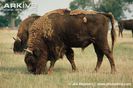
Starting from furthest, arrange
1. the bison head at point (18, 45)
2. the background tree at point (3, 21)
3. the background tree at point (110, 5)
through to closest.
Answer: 1. the background tree at point (110, 5)
2. the background tree at point (3, 21)
3. the bison head at point (18, 45)

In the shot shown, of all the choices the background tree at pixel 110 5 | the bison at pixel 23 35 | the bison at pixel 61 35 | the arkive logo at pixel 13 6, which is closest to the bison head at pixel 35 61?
the bison at pixel 61 35

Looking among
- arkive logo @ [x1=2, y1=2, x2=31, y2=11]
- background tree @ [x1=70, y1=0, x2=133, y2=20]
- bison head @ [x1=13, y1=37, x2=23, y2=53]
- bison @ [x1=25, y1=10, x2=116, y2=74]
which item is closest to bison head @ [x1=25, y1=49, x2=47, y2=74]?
bison @ [x1=25, y1=10, x2=116, y2=74]

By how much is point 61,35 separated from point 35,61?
1187mm

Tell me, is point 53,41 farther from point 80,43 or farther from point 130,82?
point 130,82

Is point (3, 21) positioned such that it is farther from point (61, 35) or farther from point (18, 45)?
point (61, 35)

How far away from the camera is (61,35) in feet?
42.4

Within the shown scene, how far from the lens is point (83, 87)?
991 centimetres

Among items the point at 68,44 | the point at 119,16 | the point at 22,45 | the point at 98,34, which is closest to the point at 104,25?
the point at 98,34

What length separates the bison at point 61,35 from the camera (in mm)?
12578

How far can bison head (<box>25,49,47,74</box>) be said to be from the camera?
1241 cm

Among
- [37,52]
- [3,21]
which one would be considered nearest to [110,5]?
[3,21]

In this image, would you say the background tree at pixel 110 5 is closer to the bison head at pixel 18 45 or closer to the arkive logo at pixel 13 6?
the arkive logo at pixel 13 6

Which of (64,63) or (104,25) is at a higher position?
→ (104,25)

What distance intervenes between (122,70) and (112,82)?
2992 mm
